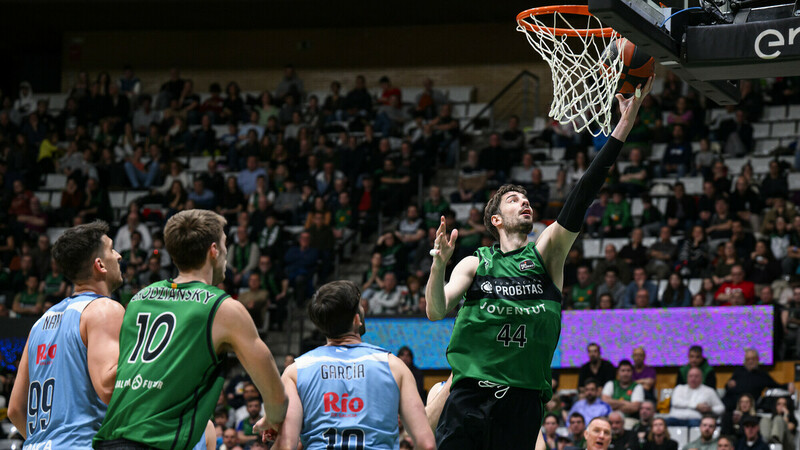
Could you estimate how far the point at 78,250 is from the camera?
5.36 metres

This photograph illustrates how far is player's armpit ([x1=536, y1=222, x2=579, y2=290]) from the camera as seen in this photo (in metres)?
6.16

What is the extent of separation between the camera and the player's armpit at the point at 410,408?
197 inches

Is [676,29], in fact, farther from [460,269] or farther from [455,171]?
[455,171]

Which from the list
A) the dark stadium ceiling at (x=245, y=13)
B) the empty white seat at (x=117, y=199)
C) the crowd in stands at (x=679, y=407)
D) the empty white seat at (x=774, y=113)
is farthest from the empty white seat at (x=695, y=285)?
the empty white seat at (x=117, y=199)

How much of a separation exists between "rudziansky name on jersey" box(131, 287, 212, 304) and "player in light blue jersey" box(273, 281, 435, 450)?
1.97 feet

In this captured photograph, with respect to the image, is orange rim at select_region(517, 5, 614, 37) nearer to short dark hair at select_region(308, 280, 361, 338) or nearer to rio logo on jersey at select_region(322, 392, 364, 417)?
short dark hair at select_region(308, 280, 361, 338)

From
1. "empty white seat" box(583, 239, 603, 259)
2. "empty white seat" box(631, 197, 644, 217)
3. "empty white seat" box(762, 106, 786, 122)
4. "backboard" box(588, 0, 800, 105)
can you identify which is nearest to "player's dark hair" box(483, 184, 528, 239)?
"backboard" box(588, 0, 800, 105)

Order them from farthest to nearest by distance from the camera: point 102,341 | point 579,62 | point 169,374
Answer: point 579,62
point 102,341
point 169,374

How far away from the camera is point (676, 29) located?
6.36 meters

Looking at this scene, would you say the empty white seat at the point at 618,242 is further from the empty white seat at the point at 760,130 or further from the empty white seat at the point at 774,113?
the empty white seat at the point at 774,113

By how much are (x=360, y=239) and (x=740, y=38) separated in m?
13.4

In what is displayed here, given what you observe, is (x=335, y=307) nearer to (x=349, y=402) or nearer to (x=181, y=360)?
(x=349, y=402)

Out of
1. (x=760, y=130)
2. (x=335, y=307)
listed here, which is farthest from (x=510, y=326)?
(x=760, y=130)

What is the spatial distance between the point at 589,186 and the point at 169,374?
8.57 ft
